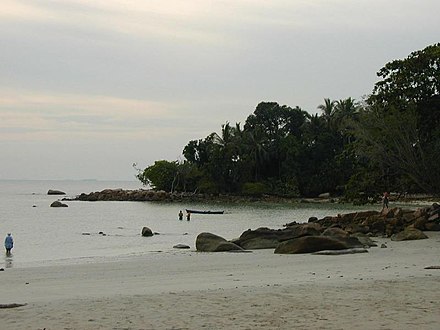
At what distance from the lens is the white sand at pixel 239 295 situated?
9984 millimetres

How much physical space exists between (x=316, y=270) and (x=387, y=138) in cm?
1519

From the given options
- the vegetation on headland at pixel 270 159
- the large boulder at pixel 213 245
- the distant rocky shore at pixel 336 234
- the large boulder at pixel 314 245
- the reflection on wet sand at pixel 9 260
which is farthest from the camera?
the vegetation on headland at pixel 270 159

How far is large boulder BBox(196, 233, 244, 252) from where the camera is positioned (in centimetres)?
2631

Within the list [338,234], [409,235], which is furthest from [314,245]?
[409,235]

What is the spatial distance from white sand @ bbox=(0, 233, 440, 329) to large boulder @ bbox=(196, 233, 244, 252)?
4664 mm

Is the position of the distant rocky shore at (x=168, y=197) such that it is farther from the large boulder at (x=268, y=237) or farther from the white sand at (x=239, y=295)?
the white sand at (x=239, y=295)

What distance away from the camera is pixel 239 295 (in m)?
12.5

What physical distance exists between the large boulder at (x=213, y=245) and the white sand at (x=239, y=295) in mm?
4664

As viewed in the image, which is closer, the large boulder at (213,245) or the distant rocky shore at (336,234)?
the distant rocky shore at (336,234)

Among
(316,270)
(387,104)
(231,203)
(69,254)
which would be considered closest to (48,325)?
(316,270)

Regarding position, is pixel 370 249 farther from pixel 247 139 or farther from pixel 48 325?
pixel 247 139

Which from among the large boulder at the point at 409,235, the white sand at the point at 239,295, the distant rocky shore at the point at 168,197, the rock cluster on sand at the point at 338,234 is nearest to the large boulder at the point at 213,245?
the rock cluster on sand at the point at 338,234

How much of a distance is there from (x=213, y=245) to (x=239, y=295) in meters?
14.5

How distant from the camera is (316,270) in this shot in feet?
57.9
